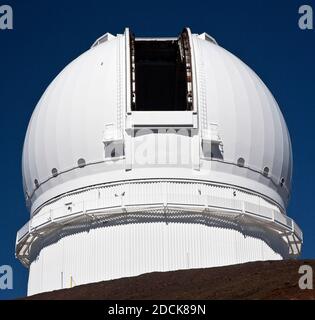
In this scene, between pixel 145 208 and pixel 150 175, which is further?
pixel 150 175

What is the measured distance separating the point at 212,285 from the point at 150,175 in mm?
8450

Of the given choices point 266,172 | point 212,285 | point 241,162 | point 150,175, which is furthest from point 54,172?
point 212,285

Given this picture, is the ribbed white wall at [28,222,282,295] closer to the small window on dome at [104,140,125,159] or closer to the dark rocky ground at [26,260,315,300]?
the small window on dome at [104,140,125,159]

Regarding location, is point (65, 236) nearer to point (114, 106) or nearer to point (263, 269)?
point (114, 106)

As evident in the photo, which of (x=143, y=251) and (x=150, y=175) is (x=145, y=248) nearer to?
(x=143, y=251)

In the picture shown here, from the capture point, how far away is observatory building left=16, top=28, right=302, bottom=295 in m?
31.8

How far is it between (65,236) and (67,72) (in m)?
5.55

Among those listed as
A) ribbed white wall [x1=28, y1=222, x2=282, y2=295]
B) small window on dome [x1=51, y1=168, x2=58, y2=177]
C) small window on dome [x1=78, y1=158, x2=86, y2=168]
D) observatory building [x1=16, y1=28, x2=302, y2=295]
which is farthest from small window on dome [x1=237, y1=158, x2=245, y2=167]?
small window on dome [x1=51, y1=168, x2=58, y2=177]

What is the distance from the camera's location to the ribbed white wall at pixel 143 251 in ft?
103

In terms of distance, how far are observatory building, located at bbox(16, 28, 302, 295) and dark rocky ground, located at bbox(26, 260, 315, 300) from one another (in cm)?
349

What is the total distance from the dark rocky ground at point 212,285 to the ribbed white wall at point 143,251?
2792 millimetres

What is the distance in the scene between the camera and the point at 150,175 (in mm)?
32031
